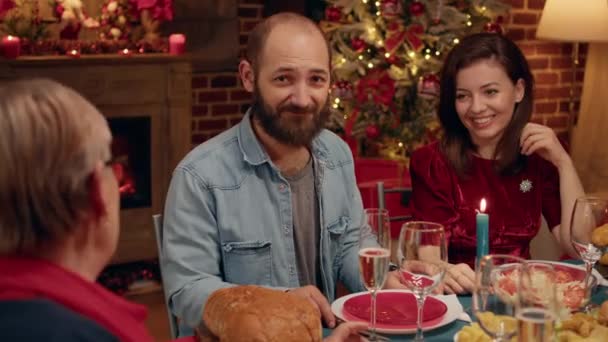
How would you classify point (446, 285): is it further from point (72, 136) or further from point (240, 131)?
point (72, 136)

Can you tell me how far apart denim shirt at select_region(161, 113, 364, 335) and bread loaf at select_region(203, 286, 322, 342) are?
323 mm

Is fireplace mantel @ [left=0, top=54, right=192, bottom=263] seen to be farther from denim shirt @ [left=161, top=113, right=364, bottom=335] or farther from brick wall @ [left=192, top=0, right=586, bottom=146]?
denim shirt @ [left=161, top=113, right=364, bottom=335]

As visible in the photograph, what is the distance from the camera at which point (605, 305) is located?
1.61 meters

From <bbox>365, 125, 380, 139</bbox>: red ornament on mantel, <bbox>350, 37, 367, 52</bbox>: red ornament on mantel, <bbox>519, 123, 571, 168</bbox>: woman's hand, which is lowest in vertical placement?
<bbox>365, 125, 380, 139</bbox>: red ornament on mantel

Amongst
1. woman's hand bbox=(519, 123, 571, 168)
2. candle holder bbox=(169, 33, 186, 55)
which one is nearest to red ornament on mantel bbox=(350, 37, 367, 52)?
candle holder bbox=(169, 33, 186, 55)

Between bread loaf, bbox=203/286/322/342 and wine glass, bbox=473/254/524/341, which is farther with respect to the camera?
bread loaf, bbox=203/286/322/342

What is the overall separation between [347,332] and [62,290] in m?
0.66

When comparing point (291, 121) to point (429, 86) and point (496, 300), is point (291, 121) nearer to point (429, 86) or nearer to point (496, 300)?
point (496, 300)

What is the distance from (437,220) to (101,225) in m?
1.45

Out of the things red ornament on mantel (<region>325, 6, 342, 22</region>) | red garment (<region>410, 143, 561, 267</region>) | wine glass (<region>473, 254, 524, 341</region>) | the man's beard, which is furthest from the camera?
red ornament on mantel (<region>325, 6, 342, 22</region>)

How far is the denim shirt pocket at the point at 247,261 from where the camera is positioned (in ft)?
6.48

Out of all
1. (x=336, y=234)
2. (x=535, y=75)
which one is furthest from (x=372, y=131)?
(x=336, y=234)

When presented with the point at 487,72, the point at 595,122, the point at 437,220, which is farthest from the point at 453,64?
the point at 595,122

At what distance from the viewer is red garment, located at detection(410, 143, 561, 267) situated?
2.36 m
